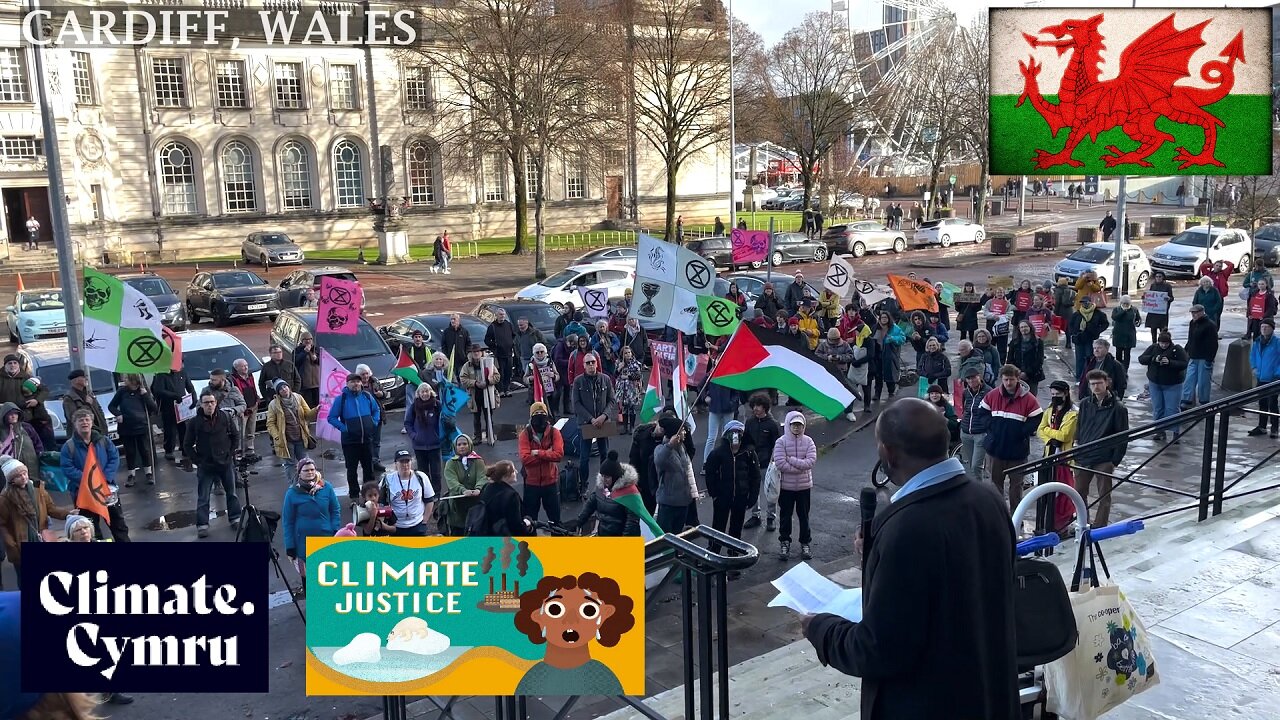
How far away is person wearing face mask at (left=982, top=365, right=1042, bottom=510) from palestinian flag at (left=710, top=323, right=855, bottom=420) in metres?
2.54

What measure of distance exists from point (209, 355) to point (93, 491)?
23.6ft

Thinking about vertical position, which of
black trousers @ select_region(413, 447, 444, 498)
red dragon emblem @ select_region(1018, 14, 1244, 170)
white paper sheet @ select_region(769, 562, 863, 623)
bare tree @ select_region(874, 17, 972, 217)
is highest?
bare tree @ select_region(874, 17, 972, 217)

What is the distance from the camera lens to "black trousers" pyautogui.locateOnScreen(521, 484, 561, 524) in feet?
37.1

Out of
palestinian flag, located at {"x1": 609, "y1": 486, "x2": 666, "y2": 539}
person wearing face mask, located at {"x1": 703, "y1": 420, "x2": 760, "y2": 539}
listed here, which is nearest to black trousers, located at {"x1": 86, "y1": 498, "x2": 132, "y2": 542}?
palestinian flag, located at {"x1": 609, "y1": 486, "x2": 666, "y2": 539}

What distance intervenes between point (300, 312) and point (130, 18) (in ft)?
105

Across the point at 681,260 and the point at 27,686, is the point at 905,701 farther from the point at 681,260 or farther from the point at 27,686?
the point at 681,260

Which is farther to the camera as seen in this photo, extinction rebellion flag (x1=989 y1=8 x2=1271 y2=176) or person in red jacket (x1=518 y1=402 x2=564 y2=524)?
person in red jacket (x1=518 y1=402 x2=564 y2=524)

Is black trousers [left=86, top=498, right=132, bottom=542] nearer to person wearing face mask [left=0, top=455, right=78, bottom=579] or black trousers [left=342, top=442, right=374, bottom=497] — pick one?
person wearing face mask [left=0, top=455, right=78, bottom=579]

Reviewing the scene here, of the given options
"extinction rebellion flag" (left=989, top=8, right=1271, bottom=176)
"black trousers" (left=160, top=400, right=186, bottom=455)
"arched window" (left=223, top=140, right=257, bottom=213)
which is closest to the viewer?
"extinction rebellion flag" (left=989, top=8, right=1271, bottom=176)

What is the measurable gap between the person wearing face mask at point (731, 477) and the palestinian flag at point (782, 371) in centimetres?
94

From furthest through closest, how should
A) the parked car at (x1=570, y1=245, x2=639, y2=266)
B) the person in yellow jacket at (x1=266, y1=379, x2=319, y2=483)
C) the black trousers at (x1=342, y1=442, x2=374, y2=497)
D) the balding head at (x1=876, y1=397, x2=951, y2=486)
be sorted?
the parked car at (x1=570, y1=245, x2=639, y2=266)
the person in yellow jacket at (x1=266, y1=379, x2=319, y2=483)
the black trousers at (x1=342, y1=442, x2=374, y2=497)
the balding head at (x1=876, y1=397, x2=951, y2=486)

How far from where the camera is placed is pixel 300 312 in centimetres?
1980

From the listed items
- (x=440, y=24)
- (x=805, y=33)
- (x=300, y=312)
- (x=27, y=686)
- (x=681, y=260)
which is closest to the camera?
(x=27, y=686)

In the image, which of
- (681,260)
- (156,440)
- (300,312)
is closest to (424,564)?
(681,260)
